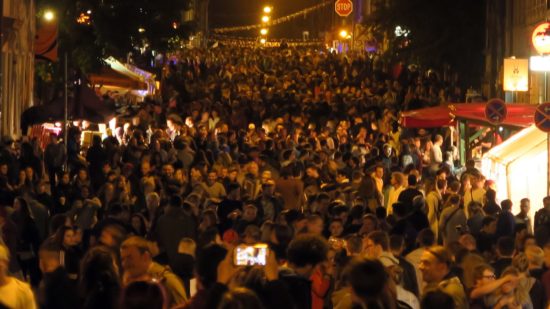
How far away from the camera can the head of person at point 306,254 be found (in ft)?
34.3

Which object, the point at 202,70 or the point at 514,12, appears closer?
the point at 514,12

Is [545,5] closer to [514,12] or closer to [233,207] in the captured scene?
[514,12]

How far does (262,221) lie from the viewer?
17.9 meters

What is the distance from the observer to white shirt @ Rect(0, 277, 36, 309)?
9.73m

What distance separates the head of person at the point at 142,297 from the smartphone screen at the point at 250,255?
2.33m

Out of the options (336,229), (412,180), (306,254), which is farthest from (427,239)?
(412,180)

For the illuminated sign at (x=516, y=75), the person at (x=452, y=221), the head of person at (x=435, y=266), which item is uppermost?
the illuminated sign at (x=516, y=75)

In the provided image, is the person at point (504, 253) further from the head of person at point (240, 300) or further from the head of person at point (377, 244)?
the head of person at point (240, 300)

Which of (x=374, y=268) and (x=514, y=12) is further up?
(x=514, y=12)

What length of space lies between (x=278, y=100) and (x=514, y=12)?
7.97 metres

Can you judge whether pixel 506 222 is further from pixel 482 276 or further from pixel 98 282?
pixel 98 282

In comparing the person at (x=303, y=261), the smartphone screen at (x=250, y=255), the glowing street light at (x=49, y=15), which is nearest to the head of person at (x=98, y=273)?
the smartphone screen at (x=250, y=255)

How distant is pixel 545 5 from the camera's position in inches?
1615

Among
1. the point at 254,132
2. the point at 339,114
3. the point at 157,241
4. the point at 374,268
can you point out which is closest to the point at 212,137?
the point at 254,132
